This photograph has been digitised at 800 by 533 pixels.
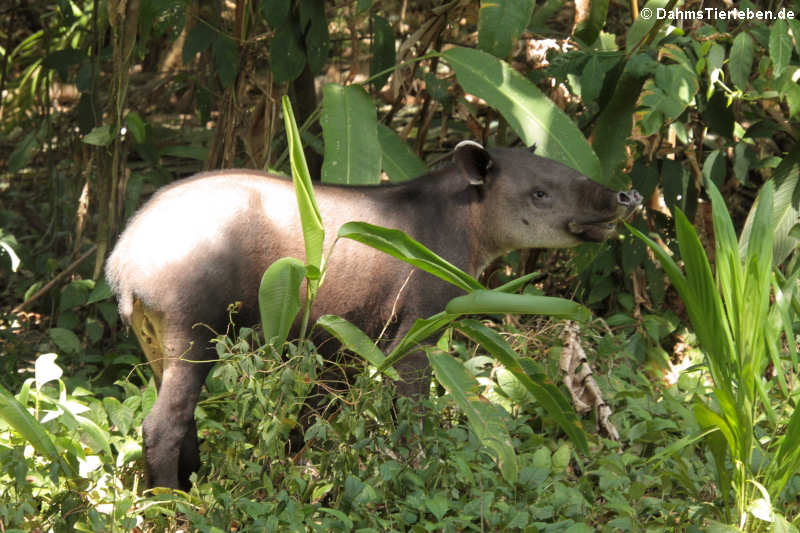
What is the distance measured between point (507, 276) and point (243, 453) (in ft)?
9.24

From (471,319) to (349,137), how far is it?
1.54 m

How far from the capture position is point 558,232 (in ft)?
14.7

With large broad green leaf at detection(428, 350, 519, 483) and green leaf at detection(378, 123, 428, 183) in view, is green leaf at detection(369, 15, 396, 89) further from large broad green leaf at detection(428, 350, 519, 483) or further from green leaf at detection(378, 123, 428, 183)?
large broad green leaf at detection(428, 350, 519, 483)

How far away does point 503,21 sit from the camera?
16.8ft

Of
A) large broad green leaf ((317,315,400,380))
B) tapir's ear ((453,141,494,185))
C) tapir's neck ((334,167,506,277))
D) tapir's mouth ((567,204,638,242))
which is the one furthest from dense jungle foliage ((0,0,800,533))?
tapir's ear ((453,141,494,185))

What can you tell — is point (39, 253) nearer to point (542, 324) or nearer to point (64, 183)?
point (64, 183)

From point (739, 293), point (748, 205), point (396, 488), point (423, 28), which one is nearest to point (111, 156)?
point (423, 28)

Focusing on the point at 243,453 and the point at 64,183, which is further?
the point at 64,183

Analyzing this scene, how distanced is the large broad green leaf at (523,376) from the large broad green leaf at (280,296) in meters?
0.58

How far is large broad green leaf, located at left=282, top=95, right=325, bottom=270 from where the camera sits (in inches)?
140

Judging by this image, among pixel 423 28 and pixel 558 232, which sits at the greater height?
pixel 423 28

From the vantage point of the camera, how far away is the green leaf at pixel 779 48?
4.72 m

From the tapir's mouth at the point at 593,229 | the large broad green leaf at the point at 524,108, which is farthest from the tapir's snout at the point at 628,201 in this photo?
the large broad green leaf at the point at 524,108

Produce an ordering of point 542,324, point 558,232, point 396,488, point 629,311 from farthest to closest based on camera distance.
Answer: point 629,311, point 542,324, point 558,232, point 396,488
